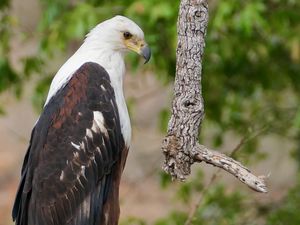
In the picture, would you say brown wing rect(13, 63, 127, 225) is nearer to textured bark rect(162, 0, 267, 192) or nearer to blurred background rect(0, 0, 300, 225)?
textured bark rect(162, 0, 267, 192)

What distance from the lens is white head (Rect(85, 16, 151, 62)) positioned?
6051 millimetres

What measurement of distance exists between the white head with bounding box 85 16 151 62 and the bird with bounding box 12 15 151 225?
0.04 m

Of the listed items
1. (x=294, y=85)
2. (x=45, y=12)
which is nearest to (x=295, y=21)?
(x=294, y=85)

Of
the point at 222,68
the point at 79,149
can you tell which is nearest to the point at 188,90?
the point at 79,149

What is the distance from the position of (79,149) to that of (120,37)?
28.5 inches

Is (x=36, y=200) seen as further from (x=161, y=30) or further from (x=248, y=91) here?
(x=248, y=91)

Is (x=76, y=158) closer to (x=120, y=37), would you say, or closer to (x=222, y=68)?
(x=120, y=37)

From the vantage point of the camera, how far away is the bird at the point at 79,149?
18.9ft

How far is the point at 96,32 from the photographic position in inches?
240

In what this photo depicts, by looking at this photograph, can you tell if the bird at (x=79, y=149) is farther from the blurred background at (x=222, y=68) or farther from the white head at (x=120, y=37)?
the blurred background at (x=222, y=68)

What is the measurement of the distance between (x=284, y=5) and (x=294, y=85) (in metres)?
1.07

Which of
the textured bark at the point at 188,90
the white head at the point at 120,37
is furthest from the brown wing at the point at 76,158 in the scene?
the textured bark at the point at 188,90

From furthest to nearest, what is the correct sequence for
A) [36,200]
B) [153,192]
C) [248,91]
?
[153,192]
[248,91]
[36,200]

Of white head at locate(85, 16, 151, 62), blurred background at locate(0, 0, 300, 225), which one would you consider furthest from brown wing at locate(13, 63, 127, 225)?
blurred background at locate(0, 0, 300, 225)
